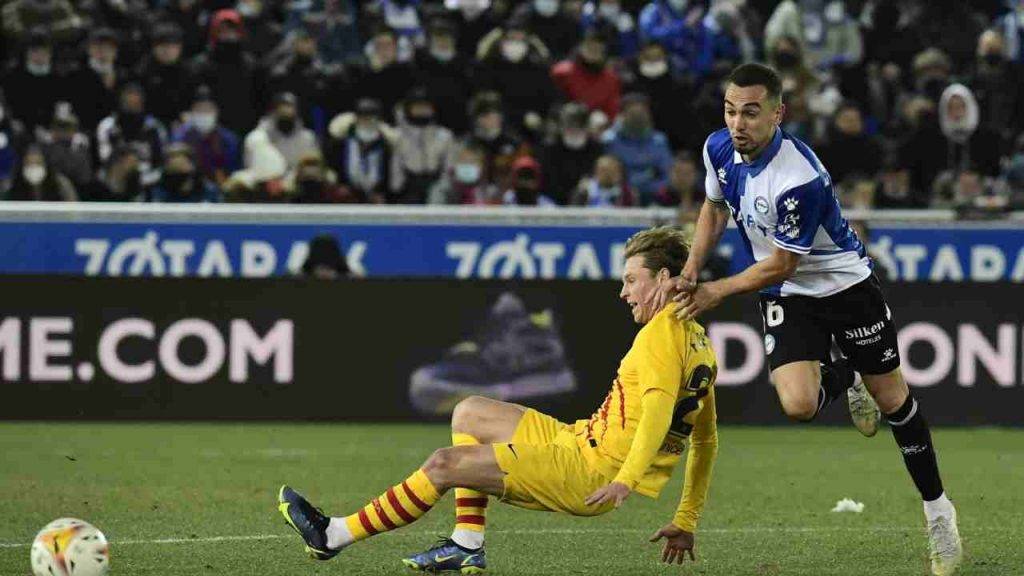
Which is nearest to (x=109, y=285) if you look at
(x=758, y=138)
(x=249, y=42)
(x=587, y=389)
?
(x=587, y=389)

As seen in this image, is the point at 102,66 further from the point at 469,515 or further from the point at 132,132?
the point at 469,515

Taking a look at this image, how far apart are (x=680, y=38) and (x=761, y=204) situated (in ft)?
39.1

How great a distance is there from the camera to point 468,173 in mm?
17000

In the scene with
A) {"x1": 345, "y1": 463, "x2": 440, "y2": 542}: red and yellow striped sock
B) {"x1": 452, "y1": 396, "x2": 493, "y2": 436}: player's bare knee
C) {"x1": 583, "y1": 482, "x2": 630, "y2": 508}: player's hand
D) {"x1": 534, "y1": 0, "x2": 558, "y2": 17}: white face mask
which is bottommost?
{"x1": 345, "y1": 463, "x2": 440, "y2": 542}: red and yellow striped sock

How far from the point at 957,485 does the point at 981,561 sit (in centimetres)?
293

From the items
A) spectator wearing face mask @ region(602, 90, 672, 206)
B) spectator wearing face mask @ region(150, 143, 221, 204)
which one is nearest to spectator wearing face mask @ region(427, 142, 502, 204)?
spectator wearing face mask @ region(602, 90, 672, 206)

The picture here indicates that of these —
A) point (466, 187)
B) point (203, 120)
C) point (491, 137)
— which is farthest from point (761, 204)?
point (203, 120)

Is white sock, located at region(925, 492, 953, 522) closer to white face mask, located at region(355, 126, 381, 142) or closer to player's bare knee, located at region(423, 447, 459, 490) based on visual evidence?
player's bare knee, located at region(423, 447, 459, 490)

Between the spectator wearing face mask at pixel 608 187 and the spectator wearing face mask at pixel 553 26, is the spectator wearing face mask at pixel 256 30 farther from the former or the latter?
the spectator wearing face mask at pixel 608 187

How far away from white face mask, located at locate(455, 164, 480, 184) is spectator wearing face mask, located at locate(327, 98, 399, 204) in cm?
64

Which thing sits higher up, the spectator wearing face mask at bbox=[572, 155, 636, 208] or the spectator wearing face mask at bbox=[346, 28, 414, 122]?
the spectator wearing face mask at bbox=[346, 28, 414, 122]

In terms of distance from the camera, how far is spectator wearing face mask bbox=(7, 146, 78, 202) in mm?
16359

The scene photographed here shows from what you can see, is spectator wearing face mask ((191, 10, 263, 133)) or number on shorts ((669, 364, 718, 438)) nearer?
number on shorts ((669, 364, 718, 438))

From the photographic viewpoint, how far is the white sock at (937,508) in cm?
A: 770
